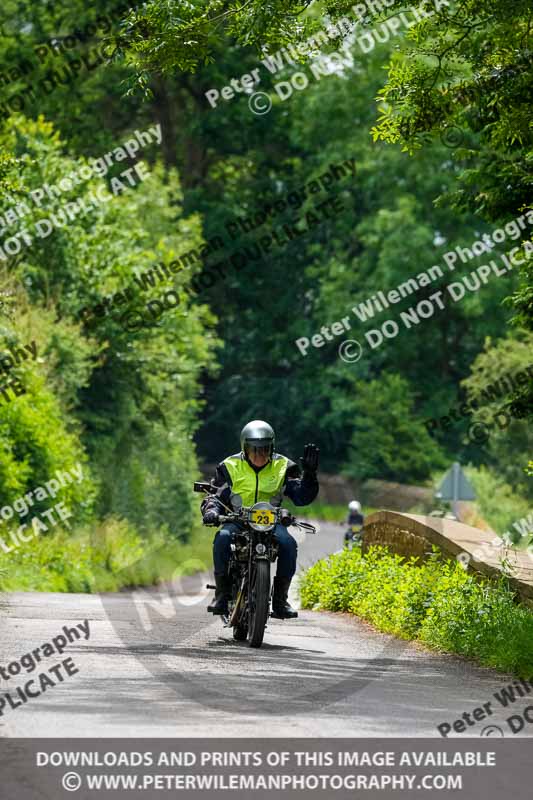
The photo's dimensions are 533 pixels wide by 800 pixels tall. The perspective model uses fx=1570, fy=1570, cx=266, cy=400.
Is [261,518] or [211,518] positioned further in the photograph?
[211,518]

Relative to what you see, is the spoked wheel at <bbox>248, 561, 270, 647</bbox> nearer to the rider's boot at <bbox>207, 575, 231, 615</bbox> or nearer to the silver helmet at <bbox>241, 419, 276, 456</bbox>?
the rider's boot at <bbox>207, 575, 231, 615</bbox>

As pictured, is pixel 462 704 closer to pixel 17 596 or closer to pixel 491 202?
pixel 491 202

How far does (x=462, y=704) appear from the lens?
32.5 ft

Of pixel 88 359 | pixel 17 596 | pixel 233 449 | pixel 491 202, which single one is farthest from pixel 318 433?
pixel 491 202

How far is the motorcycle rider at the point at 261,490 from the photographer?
1283 centimetres

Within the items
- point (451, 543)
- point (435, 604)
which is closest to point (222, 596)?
point (435, 604)

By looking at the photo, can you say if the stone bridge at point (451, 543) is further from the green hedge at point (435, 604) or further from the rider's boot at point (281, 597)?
the rider's boot at point (281, 597)

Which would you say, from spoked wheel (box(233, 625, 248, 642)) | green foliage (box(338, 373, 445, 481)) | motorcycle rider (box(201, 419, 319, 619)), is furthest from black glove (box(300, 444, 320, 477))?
green foliage (box(338, 373, 445, 481))

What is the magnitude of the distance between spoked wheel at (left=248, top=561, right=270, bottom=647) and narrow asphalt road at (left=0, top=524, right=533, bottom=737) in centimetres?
17

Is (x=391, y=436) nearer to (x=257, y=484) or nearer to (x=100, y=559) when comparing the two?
(x=100, y=559)

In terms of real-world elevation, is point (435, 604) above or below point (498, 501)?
above

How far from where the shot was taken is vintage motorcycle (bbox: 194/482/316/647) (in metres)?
12.4

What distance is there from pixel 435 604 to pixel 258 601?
2882 millimetres

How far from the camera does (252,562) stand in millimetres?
12461
